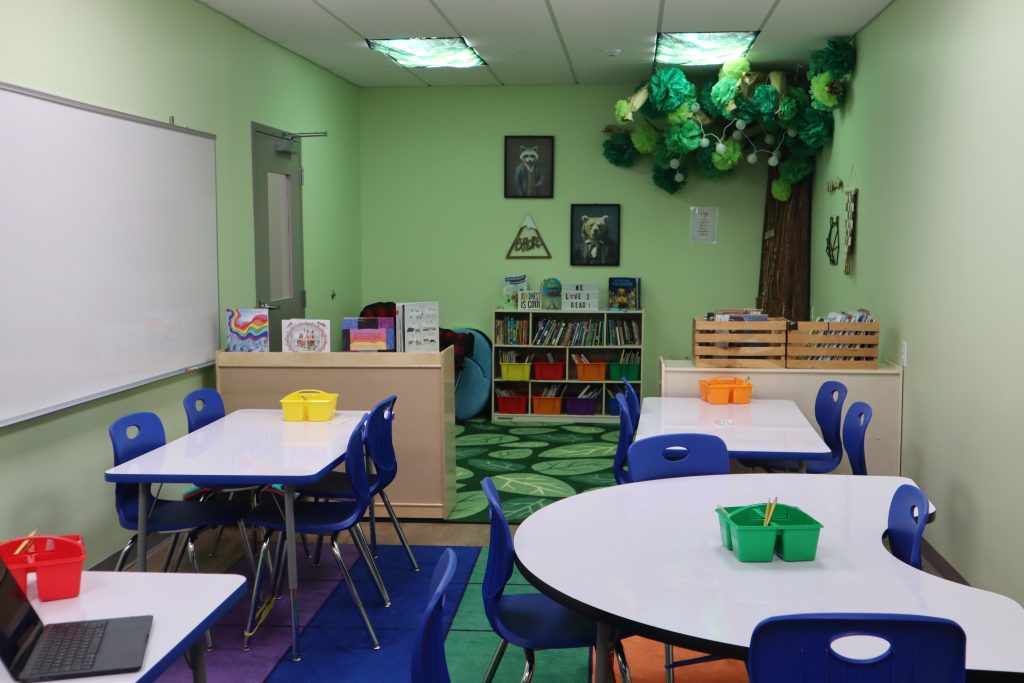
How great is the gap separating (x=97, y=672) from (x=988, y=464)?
144 inches


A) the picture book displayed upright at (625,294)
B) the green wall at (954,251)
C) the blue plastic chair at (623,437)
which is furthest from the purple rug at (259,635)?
the picture book displayed upright at (625,294)

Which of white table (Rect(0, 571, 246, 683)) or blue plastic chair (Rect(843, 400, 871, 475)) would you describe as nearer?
white table (Rect(0, 571, 246, 683))

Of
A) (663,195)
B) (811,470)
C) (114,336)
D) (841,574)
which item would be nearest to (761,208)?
(663,195)

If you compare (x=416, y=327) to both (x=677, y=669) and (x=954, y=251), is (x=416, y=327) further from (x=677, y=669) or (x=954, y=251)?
Result: (x=954, y=251)

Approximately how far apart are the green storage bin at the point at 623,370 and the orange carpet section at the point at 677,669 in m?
4.84

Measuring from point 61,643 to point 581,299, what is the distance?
679cm

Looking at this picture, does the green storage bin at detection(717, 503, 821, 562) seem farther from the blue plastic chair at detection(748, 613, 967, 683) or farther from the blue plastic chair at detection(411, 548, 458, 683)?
the blue plastic chair at detection(411, 548, 458, 683)

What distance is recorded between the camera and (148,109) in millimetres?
4965

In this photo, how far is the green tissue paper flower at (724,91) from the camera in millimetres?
7188

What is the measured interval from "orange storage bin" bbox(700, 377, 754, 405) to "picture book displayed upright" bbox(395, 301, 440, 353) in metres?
1.53

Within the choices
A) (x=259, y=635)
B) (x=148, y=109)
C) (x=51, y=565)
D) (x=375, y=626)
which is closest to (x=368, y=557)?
(x=375, y=626)

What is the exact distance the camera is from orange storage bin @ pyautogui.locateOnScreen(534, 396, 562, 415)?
28.0ft

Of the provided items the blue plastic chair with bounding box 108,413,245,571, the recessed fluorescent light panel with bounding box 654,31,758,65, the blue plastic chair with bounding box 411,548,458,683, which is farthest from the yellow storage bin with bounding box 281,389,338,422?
the recessed fluorescent light panel with bounding box 654,31,758,65

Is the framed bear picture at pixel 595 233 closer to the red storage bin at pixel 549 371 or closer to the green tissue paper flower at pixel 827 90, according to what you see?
the red storage bin at pixel 549 371
